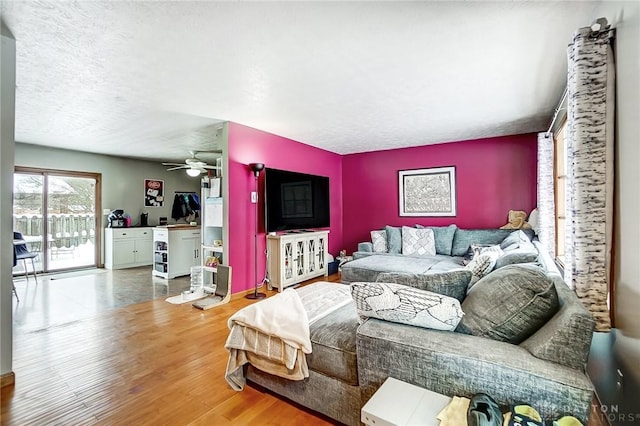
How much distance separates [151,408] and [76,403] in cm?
51

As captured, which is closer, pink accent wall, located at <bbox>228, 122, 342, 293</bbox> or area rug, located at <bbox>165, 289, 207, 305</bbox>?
area rug, located at <bbox>165, 289, 207, 305</bbox>

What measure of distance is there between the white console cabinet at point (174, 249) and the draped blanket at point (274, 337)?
12.6ft

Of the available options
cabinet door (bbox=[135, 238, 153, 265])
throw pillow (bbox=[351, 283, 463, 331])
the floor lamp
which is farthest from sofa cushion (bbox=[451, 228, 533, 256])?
cabinet door (bbox=[135, 238, 153, 265])

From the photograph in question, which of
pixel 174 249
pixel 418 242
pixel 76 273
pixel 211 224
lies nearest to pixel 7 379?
pixel 211 224

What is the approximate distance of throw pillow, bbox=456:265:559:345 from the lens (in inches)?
49.4

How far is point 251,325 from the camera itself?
1792mm

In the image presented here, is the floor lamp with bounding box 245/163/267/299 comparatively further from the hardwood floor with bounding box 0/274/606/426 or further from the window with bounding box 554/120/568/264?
the window with bounding box 554/120/568/264

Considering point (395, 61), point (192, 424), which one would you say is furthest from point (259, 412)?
point (395, 61)

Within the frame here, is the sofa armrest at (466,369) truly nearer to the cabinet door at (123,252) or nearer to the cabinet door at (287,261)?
the cabinet door at (287,261)

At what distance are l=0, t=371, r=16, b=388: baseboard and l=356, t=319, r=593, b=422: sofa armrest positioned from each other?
2.47 meters

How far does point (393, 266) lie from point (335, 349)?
8.27ft

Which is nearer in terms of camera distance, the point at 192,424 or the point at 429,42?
the point at 192,424

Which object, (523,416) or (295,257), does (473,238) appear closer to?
(295,257)

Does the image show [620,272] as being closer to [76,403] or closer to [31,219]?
[76,403]
